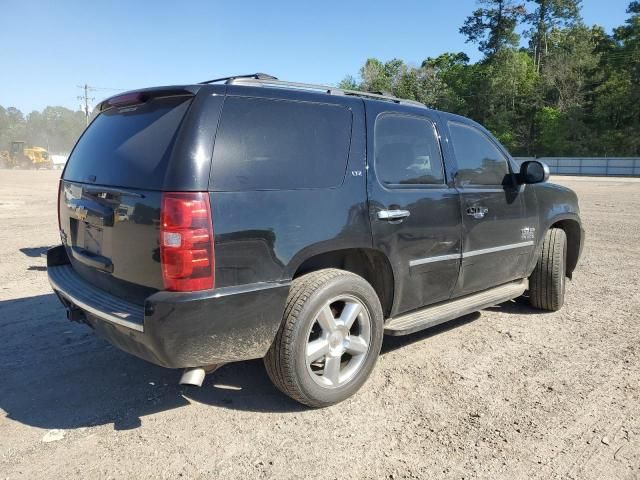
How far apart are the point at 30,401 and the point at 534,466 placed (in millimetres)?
3043

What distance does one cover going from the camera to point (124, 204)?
2742mm

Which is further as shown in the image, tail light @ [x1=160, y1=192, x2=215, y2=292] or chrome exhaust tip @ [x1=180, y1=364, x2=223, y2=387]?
chrome exhaust tip @ [x1=180, y1=364, x2=223, y2=387]

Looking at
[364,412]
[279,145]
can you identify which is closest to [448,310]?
[364,412]

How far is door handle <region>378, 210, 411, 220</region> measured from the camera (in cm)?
327

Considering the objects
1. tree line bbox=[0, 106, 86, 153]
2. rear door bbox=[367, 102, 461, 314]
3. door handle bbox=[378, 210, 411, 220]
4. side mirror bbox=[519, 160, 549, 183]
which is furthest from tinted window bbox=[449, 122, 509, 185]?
tree line bbox=[0, 106, 86, 153]

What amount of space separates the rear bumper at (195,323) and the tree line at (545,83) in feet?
175

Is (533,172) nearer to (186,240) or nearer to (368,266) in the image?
(368,266)

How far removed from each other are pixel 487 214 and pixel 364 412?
6.55 ft

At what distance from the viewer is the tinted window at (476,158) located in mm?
4094

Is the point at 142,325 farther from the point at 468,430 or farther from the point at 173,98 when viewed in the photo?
the point at 468,430

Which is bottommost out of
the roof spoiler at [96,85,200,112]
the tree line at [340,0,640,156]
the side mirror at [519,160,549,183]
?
the side mirror at [519,160,549,183]

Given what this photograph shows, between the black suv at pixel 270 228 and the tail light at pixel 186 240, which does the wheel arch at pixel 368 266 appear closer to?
the black suv at pixel 270 228

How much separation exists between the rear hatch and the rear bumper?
154 mm

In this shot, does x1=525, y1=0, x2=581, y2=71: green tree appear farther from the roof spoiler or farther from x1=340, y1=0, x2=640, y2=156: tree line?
the roof spoiler
